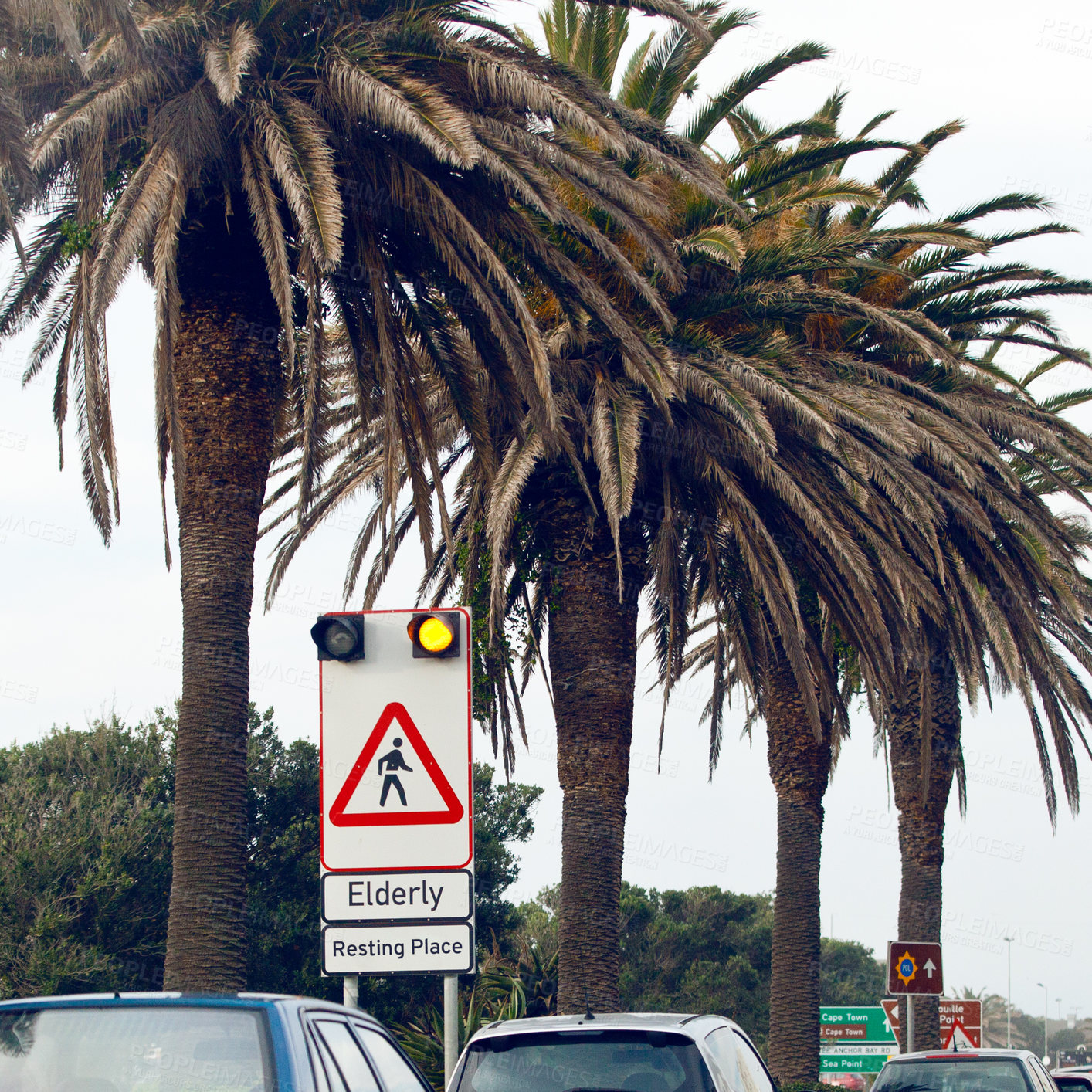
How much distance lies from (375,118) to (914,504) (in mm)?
7795

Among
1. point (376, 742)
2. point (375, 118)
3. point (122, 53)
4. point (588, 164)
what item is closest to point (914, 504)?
point (588, 164)

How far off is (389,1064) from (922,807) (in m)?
18.7

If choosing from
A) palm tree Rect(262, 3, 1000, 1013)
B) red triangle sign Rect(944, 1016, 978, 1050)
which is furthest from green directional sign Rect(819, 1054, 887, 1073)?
palm tree Rect(262, 3, 1000, 1013)

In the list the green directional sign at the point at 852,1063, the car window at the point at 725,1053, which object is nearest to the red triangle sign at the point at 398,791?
the car window at the point at 725,1053

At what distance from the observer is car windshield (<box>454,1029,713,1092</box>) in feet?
22.4

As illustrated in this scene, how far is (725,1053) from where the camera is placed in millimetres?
7551

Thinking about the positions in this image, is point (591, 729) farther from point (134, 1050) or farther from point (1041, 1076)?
point (134, 1050)

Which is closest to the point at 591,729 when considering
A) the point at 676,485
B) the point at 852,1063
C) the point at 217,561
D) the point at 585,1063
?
the point at 676,485

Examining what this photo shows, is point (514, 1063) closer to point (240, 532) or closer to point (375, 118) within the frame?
point (240, 532)

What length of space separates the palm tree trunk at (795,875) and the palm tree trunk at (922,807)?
283 centimetres

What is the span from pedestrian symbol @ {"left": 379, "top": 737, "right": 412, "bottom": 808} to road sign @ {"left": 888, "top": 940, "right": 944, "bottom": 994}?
1337cm

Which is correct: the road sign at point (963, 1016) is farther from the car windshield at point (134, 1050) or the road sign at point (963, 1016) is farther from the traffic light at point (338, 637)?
the car windshield at point (134, 1050)

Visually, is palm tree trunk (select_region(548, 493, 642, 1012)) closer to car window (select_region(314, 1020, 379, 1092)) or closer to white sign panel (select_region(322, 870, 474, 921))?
white sign panel (select_region(322, 870, 474, 921))

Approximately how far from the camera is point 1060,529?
20109 mm
